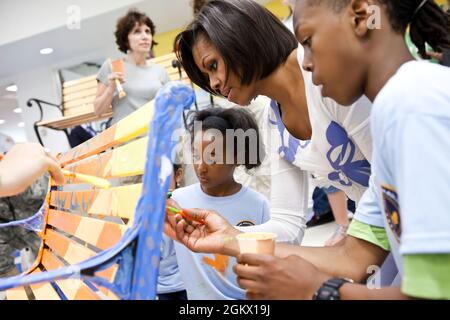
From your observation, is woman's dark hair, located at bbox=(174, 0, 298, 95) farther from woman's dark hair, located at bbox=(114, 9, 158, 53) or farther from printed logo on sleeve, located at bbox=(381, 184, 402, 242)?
woman's dark hair, located at bbox=(114, 9, 158, 53)

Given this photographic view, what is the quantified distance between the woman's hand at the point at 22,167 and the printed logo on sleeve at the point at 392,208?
54 centimetres

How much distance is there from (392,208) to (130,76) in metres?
1.98

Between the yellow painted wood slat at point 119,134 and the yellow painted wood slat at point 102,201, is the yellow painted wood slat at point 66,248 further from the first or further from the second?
the yellow painted wood slat at point 119,134

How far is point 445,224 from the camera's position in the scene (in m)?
0.54

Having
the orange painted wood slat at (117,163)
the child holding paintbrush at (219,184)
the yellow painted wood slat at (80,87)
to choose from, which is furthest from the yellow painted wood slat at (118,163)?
the yellow painted wood slat at (80,87)

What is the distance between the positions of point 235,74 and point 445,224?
2.37 ft

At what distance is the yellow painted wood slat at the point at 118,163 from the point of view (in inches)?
30.4

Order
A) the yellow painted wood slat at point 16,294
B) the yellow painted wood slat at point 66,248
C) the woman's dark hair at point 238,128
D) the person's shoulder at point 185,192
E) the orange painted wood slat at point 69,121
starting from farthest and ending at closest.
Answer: the orange painted wood slat at point 69,121 → the woman's dark hair at point 238,128 → the person's shoulder at point 185,192 → the yellow painted wood slat at point 66,248 → the yellow painted wood slat at point 16,294

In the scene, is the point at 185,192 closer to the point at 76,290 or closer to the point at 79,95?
the point at 76,290

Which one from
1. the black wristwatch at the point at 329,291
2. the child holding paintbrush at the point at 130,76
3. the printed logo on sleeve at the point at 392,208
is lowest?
the child holding paintbrush at the point at 130,76

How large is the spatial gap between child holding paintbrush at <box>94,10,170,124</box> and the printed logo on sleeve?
5.91 ft

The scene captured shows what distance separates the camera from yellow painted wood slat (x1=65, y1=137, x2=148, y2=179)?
30.4 inches

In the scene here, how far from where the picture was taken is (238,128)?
6.09 feet

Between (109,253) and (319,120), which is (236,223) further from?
(109,253)
